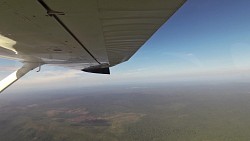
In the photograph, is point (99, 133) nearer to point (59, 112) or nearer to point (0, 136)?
point (0, 136)

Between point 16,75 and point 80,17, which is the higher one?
point 80,17

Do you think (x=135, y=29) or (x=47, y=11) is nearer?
(x=47, y=11)

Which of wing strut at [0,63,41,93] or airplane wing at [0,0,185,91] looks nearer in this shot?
airplane wing at [0,0,185,91]

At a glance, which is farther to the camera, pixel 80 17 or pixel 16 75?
pixel 16 75

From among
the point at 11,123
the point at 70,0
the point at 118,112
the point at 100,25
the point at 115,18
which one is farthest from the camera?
the point at 118,112

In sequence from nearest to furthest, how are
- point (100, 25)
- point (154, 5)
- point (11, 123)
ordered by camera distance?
point (154, 5)
point (100, 25)
point (11, 123)

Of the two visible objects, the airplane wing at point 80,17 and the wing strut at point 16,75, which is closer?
the airplane wing at point 80,17

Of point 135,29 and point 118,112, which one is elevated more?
point 135,29

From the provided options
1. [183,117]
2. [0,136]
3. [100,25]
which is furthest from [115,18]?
[183,117]
